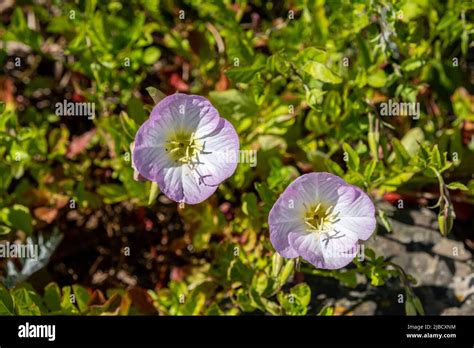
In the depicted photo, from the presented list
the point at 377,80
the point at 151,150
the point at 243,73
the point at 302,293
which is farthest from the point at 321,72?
the point at 302,293

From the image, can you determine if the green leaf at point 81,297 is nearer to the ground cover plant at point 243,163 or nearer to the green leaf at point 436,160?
the ground cover plant at point 243,163

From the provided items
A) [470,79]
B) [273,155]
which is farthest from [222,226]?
[470,79]

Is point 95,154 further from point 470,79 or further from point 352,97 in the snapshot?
point 470,79

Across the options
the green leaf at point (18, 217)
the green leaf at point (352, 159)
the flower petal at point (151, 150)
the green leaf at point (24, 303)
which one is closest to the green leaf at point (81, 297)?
the green leaf at point (24, 303)

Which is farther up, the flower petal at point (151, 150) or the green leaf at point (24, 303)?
the flower petal at point (151, 150)

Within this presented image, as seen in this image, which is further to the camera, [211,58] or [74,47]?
[211,58]

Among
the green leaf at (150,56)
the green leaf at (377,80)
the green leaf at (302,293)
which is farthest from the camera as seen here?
the green leaf at (150,56)

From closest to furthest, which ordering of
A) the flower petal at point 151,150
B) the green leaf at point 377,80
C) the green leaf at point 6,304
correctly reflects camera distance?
1. the flower petal at point 151,150
2. the green leaf at point 6,304
3. the green leaf at point 377,80

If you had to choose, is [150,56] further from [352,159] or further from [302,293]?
[302,293]
